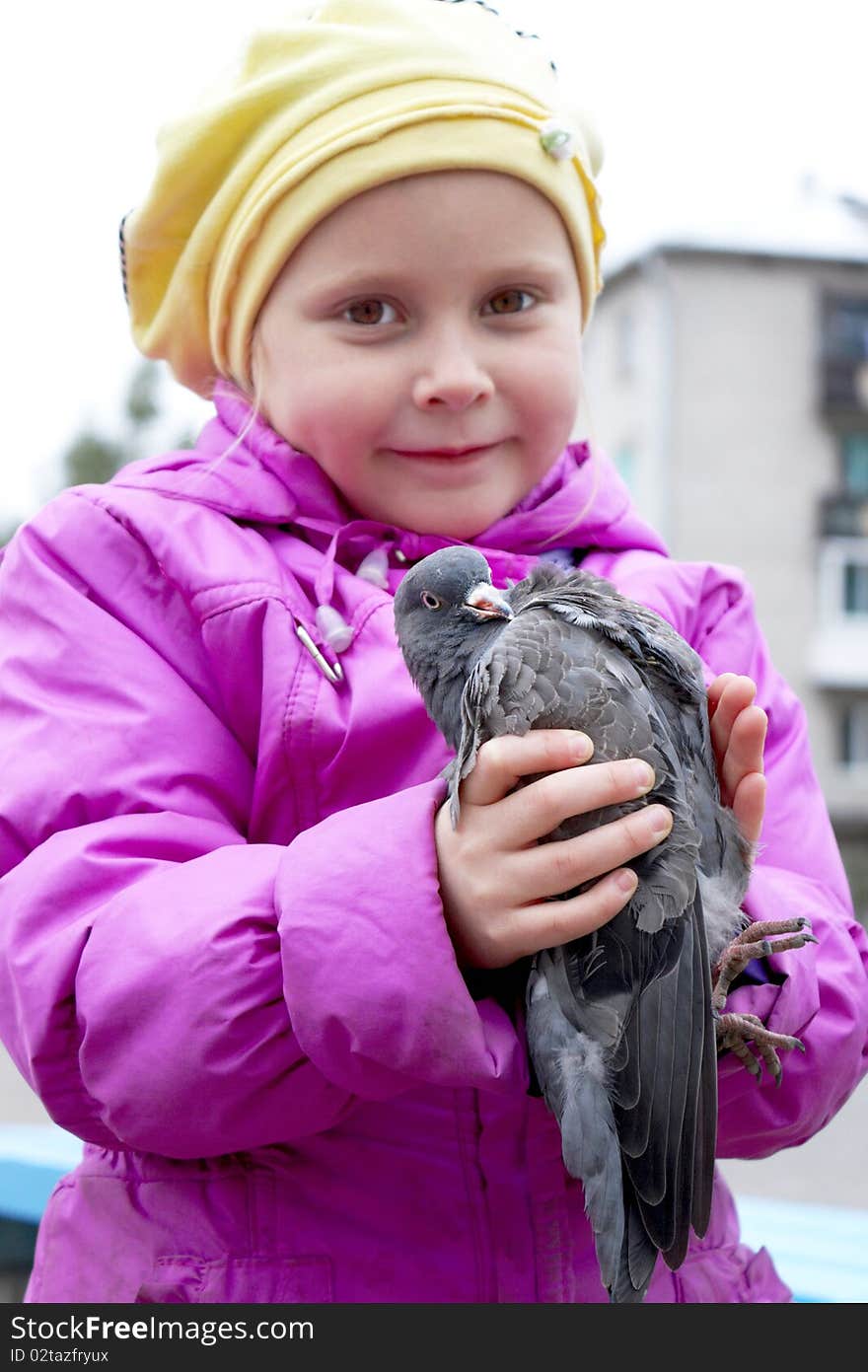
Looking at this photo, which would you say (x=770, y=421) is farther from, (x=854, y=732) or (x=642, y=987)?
(x=642, y=987)

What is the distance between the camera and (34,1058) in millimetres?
1548

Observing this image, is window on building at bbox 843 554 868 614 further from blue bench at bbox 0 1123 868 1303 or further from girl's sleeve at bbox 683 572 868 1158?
girl's sleeve at bbox 683 572 868 1158

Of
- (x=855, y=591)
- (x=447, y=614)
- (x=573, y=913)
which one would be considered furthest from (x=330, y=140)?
(x=855, y=591)

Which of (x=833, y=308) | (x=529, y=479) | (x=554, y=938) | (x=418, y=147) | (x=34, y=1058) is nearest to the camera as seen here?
(x=554, y=938)

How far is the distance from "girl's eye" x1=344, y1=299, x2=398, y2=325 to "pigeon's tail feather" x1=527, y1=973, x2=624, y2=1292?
0.92 m

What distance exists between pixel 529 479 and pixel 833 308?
21.3 meters

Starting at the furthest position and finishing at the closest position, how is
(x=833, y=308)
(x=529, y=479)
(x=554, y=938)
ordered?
(x=833, y=308)
(x=529, y=479)
(x=554, y=938)

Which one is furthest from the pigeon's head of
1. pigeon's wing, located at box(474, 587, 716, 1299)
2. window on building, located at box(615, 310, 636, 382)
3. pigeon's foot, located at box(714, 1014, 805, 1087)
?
window on building, located at box(615, 310, 636, 382)

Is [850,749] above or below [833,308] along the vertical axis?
below

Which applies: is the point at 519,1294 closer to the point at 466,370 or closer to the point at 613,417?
the point at 466,370

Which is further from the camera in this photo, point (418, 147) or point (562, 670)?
point (418, 147)

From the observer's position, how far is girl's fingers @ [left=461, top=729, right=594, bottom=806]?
4.58 ft

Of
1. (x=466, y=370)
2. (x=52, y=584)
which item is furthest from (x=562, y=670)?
(x=52, y=584)

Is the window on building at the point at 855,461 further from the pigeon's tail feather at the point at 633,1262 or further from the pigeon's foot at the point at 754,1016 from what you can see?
the pigeon's tail feather at the point at 633,1262
